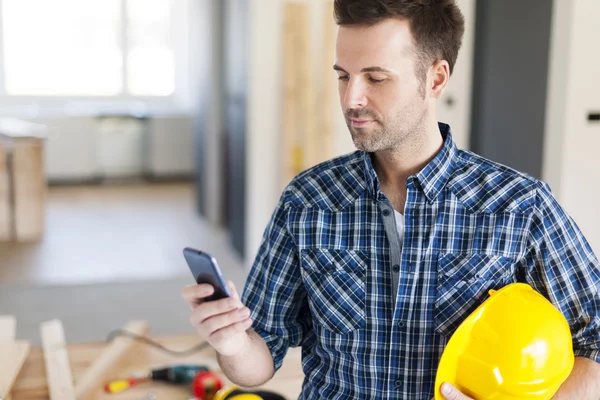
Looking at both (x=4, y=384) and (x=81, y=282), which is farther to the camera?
(x=81, y=282)

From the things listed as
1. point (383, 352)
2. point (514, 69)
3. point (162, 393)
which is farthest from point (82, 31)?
point (383, 352)

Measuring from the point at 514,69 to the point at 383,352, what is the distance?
326 cm

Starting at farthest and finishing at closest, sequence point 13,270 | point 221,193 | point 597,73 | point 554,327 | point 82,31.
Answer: point 82,31
point 221,193
point 13,270
point 597,73
point 554,327

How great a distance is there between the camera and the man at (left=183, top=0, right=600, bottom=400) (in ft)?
4.13

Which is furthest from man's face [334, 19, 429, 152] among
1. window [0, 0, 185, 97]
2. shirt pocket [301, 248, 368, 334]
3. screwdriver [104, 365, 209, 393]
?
window [0, 0, 185, 97]

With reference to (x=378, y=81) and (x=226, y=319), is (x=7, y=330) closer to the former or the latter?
(x=226, y=319)

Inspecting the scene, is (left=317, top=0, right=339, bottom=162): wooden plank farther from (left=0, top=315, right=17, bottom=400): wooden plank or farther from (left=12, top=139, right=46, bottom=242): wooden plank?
(left=12, top=139, right=46, bottom=242): wooden plank

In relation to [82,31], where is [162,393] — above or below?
below

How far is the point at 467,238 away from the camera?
1.31 m

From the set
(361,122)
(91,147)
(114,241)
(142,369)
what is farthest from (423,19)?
(91,147)

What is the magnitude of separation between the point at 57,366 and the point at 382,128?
1240mm

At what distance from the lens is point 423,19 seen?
1.28 meters

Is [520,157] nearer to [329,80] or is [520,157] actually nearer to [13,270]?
[329,80]

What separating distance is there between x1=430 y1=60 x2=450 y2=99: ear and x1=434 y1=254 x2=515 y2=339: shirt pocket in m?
0.29
